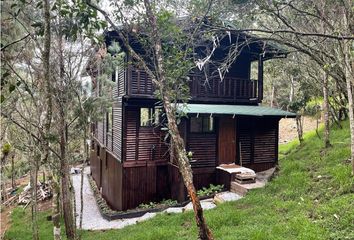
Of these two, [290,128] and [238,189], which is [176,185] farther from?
[290,128]

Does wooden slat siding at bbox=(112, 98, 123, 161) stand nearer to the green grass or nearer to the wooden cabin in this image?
the wooden cabin

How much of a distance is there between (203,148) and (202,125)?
943 millimetres

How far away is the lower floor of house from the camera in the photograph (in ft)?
39.9

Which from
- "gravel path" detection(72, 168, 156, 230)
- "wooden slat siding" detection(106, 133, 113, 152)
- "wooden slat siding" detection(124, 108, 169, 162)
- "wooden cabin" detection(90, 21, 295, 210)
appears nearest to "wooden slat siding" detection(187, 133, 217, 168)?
"wooden cabin" detection(90, 21, 295, 210)

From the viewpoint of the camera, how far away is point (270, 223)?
6.66m

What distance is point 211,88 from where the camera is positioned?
1304cm

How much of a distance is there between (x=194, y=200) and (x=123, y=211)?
7697 mm

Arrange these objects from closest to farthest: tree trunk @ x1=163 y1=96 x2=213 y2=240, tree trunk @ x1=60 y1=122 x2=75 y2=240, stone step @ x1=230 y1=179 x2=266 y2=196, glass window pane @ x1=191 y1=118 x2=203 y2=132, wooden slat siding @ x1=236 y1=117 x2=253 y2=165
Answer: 1. tree trunk @ x1=163 y1=96 x2=213 y2=240
2. tree trunk @ x1=60 y1=122 x2=75 y2=240
3. stone step @ x1=230 y1=179 x2=266 y2=196
4. glass window pane @ x1=191 y1=118 x2=203 y2=132
5. wooden slat siding @ x1=236 y1=117 x2=253 y2=165

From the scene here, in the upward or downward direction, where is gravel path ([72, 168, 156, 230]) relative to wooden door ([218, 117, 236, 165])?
downward

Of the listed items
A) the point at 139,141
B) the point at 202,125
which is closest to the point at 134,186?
the point at 139,141

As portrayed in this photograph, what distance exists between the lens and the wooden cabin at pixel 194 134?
1193 cm

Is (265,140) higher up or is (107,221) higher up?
(265,140)

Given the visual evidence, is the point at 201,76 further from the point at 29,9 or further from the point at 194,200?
the point at 194,200

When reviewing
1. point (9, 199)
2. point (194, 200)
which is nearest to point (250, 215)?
point (194, 200)
